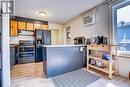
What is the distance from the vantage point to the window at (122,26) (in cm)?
294

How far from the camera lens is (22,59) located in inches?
194

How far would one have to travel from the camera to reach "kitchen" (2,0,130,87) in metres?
2.72

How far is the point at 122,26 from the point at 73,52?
1.81 m

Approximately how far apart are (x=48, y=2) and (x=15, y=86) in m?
2.79

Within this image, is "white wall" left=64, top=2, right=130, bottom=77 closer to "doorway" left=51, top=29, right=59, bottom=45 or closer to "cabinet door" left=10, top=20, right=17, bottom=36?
"doorway" left=51, top=29, right=59, bottom=45

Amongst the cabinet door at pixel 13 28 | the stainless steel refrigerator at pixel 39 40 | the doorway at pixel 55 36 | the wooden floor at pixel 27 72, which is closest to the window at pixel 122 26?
the wooden floor at pixel 27 72

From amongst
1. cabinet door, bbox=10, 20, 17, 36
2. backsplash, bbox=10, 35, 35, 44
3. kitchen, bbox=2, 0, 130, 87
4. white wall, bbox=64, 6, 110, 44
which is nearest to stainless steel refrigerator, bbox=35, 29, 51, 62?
kitchen, bbox=2, 0, 130, 87

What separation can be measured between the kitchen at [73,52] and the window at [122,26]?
0.03m

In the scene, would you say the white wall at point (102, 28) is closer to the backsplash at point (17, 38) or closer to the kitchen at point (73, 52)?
the kitchen at point (73, 52)

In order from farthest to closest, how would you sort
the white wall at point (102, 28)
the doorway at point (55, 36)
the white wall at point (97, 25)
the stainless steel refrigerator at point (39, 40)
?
the doorway at point (55, 36), the stainless steel refrigerator at point (39, 40), the white wall at point (97, 25), the white wall at point (102, 28)

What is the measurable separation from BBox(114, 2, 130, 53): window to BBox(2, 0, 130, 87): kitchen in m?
0.03

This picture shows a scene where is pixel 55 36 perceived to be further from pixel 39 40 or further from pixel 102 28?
pixel 102 28

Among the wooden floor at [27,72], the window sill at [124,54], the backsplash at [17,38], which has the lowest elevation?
the wooden floor at [27,72]

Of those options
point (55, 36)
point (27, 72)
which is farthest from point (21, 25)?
point (27, 72)
